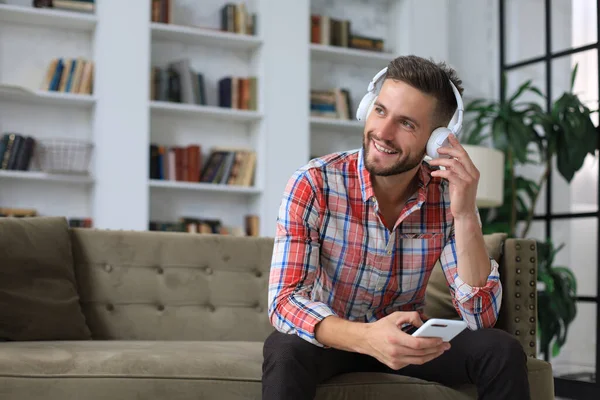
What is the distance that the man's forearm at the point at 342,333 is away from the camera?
59.3 inches

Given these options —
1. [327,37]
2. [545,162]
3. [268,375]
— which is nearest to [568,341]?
[545,162]

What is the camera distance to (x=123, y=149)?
4344 mm

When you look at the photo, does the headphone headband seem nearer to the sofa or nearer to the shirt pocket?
the shirt pocket

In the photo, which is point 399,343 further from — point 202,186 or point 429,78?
point 202,186

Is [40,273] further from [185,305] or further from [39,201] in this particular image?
[39,201]

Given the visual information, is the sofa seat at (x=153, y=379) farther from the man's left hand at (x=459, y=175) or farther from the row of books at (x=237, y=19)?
the row of books at (x=237, y=19)

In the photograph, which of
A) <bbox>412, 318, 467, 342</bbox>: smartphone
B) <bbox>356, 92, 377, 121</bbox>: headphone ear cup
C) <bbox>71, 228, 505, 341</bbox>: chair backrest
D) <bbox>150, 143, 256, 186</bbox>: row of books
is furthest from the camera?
<bbox>150, 143, 256, 186</bbox>: row of books

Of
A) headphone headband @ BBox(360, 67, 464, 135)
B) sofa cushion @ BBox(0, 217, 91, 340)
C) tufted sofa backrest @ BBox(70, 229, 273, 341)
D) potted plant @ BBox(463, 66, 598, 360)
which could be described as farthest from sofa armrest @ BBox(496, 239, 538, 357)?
potted plant @ BBox(463, 66, 598, 360)

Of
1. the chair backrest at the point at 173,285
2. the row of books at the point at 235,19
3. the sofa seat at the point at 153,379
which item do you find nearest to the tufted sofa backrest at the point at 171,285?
the chair backrest at the point at 173,285

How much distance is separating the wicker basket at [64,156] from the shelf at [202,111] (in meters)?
0.48

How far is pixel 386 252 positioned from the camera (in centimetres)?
177

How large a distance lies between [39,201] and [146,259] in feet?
7.18

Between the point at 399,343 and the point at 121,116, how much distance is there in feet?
10.6

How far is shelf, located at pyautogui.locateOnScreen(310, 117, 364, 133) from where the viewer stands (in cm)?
489
